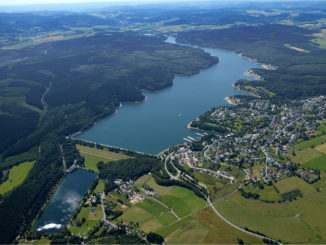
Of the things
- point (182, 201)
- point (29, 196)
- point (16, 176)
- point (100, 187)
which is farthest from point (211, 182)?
point (16, 176)

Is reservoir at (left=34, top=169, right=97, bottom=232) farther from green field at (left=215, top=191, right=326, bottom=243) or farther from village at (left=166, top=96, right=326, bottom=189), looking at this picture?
green field at (left=215, top=191, right=326, bottom=243)

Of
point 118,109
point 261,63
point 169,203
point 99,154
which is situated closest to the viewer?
point 169,203

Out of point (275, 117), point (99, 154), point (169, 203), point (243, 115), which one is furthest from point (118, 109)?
point (169, 203)

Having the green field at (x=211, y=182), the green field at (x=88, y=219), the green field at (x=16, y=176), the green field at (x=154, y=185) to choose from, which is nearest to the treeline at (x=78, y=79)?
the green field at (x=16, y=176)

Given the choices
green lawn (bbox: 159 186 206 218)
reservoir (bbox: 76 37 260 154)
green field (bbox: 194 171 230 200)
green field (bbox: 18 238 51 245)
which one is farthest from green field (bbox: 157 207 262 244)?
reservoir (bbox: 76 37 260 154)

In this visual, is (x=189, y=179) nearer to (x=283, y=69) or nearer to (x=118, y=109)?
(x=118, y=109)

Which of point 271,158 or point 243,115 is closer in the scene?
point 271,158

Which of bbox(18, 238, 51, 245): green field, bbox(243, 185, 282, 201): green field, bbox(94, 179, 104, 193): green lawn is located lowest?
bbox(18, 238, 51, 245): green field

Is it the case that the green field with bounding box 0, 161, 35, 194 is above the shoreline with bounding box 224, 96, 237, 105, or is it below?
below
